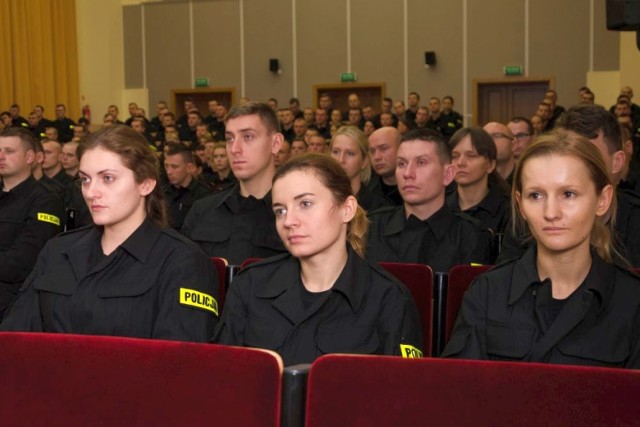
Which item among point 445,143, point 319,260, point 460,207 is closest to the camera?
point 319,260

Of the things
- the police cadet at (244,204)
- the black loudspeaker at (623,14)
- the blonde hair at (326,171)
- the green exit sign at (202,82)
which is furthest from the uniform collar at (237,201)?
the green exit sign at (202,82)

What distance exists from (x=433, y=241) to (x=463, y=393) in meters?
2.24

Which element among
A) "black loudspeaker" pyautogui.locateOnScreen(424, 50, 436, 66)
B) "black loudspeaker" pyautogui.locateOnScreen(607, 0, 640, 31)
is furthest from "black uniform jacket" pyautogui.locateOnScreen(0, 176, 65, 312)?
"black loudspeaker" pyautogui.locateOnScreen(424, 50, 436, 66)

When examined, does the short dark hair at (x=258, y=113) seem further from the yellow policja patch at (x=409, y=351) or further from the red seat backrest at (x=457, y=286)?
the yellow policja patch at (x=409, y=351)

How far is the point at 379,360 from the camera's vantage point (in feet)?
4.39

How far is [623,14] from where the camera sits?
5.57 m

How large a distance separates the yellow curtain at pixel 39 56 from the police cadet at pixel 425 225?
13.4 metres

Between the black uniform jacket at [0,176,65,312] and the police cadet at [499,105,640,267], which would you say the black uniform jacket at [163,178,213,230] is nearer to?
the black uniform jacket at [0,176,65,312]

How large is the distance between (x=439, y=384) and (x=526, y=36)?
1413 centimetres

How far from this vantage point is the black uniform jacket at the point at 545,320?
6.39ft

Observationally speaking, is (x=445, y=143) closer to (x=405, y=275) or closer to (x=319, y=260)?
(x=405, y=275)

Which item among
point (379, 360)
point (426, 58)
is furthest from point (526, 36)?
point (379, 360)

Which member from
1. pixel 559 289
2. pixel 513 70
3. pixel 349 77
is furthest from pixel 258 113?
pixel 349 77

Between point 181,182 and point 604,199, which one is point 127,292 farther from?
point 181,182
